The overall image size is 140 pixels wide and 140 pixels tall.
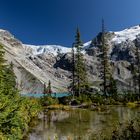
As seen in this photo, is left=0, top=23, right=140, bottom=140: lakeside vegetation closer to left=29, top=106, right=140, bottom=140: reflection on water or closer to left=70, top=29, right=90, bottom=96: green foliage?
left=70, top=29, right=90, bottom=96: green foliage

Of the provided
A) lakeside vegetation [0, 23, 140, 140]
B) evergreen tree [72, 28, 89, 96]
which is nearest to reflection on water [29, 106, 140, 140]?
lakeside vegetation [0, 23, 140, 140]

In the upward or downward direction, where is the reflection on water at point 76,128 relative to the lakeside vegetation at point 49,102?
downward

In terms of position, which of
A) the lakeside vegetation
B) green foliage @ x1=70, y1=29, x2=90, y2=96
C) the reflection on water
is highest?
green foliage @ x1=70, y1=29, x2=90, y2=96

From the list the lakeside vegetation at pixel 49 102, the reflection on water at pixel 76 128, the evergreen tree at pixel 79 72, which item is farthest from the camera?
the evergreen tree at pixel 79 72

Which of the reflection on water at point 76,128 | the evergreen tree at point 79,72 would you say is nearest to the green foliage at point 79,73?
the evergreen tree at point 79,72

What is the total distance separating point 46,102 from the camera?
61125 mm

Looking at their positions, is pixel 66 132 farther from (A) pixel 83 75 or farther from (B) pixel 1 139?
(A) pixel 83 75

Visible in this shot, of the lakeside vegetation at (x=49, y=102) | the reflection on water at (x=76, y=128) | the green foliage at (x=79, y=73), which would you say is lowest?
the reflection on water at (x=76, y=128)

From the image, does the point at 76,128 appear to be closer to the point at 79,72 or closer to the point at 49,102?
the point at 49,102

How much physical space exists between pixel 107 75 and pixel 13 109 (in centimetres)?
6237

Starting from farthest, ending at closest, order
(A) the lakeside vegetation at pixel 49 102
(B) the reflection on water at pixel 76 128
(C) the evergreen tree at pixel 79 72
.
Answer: (C) the evergreen tree at pixel 79 72
(B) the reflection on water at pixel 76 128
(A) the lakeside vegetation at pixel 49 102

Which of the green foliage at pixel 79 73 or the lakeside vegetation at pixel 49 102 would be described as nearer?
the lakeside vegetation at pixel 49 102

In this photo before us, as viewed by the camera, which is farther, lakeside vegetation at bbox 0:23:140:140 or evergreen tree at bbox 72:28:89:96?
evergreen tree at bbox 72:28:89:96

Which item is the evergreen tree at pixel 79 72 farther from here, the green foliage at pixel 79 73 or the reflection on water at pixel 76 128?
the reflection on water at pixel 76 128
